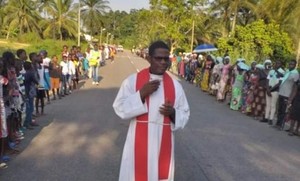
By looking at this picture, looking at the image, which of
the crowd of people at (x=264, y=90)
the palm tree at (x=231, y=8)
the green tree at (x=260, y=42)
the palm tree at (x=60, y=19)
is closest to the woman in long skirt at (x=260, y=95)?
the crowd of people at (x=264, y=90)

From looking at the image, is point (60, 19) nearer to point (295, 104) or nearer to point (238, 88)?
point (238, 88)

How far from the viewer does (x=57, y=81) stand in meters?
14.8

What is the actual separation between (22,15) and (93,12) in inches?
790

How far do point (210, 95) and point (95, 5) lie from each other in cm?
6381

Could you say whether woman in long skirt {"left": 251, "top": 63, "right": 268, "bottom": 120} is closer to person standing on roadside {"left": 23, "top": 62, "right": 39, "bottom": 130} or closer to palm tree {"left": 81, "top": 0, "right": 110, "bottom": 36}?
person standing on roadside {"left": 23, "top": 62, "right": 39, "bottom": 130}

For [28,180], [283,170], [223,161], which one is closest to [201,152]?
[223,161]

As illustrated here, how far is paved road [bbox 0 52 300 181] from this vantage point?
6730 mm

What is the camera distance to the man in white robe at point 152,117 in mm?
3695

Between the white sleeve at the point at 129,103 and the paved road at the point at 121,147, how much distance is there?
279 centimetres

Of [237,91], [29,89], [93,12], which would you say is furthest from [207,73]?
[93,12]

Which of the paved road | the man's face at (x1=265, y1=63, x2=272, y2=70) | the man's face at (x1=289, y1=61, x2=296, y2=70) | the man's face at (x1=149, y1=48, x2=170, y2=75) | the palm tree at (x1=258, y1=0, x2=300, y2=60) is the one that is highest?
the palm tree at (x1=258, y1=0, x2=300, y2=60)

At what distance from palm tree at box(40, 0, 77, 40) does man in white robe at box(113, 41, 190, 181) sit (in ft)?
192

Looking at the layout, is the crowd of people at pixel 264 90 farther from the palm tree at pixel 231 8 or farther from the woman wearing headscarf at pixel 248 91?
the palm tree at pixel 231 8

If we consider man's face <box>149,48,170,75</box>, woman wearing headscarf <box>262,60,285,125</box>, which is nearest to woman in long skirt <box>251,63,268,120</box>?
woman wearing headscarf <box>262,60,285,125</box>
